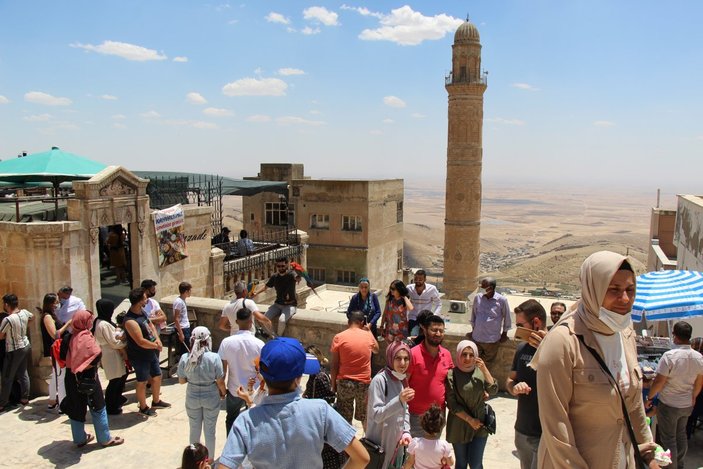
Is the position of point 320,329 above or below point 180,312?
below

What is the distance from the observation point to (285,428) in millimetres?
2828

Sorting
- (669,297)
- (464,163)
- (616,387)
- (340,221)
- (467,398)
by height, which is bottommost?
(340,221)

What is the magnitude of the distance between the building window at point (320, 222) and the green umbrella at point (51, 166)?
19.2 m

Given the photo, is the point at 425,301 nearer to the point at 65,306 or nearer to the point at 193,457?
the point at 193,457

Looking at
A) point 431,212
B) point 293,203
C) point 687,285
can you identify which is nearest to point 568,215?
point 431,212

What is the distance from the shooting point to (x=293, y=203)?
3114cm

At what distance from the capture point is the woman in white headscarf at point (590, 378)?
271cm

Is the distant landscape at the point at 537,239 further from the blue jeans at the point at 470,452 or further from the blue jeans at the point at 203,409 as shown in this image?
the blue jeans at the point at 203,409

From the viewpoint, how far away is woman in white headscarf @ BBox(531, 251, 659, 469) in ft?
8.91

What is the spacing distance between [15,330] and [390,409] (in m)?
5.62

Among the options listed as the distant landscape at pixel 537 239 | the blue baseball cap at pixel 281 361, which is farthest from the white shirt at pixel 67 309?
the distant landscape at pixel 537 239

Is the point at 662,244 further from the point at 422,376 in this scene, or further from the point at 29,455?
the point at 29,455

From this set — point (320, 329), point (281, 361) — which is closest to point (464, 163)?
point (320, 329)

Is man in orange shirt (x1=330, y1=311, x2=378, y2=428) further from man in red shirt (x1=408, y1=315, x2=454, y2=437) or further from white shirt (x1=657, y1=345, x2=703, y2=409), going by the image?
white shirt (x1=657, y1=345, x2=703, y2=409)
